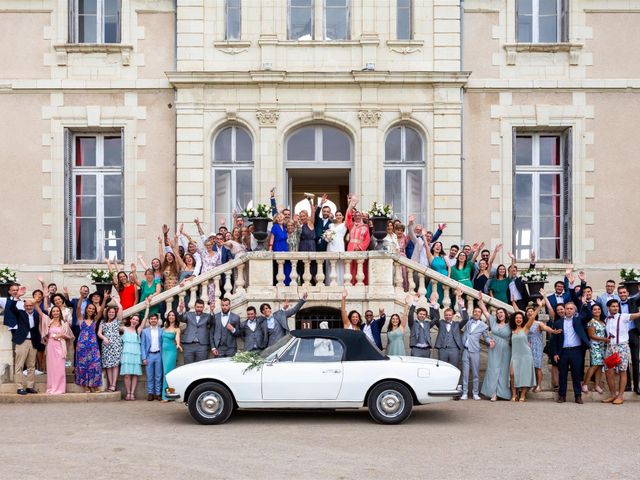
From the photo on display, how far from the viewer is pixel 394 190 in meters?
18.9

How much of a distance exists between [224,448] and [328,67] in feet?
33.7

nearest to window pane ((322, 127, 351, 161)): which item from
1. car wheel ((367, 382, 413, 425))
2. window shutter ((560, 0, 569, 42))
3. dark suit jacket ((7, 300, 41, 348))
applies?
window shutter ((560, 0, 569, 42))

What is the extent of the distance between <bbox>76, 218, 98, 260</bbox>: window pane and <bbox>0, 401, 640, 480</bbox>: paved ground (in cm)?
560

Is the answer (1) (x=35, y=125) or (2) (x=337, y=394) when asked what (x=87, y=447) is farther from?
(1) (x=35, y=125)

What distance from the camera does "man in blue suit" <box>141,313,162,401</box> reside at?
1443cm

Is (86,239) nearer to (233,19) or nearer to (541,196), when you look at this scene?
(233,19)

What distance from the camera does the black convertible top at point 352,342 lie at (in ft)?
40.2

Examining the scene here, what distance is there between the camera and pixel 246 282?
15672 mm

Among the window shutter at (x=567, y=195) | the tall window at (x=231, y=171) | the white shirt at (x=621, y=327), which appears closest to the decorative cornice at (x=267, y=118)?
the tall window at (x=231, y=171)

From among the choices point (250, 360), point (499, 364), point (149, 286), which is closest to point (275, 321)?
point (250, 360)

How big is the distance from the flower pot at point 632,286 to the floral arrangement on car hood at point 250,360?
272 inches

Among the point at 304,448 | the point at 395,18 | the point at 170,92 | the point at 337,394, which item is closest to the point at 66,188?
the point at 170,92

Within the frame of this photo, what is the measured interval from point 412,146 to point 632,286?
5442mm

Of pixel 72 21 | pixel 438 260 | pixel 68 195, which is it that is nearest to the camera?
pixel 438 260
